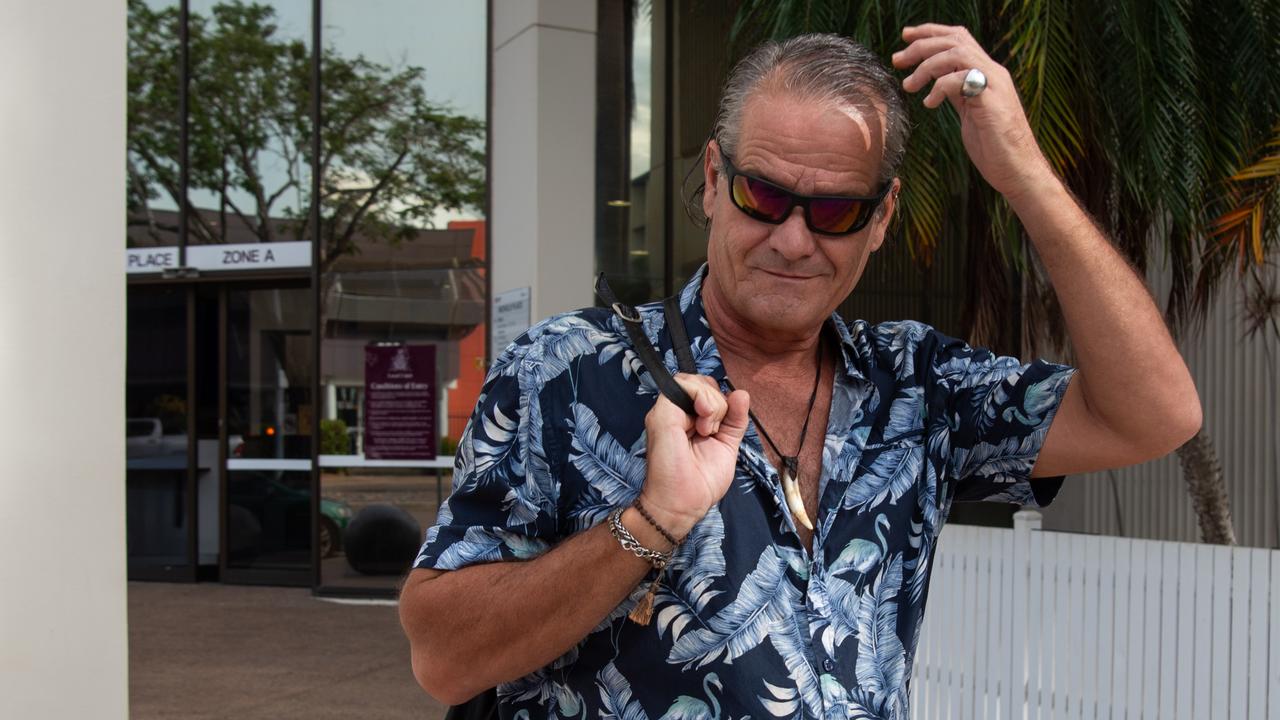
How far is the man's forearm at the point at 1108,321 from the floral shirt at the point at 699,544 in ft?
0.39

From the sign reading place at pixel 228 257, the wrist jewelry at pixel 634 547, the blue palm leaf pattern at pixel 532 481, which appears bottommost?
the wrist jewelry at pixel 634 547

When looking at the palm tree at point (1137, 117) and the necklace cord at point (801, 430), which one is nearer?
the necklace cord at point (801, 430)

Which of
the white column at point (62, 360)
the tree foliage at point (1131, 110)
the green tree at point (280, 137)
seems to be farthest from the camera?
the green tree at point (280, 137)

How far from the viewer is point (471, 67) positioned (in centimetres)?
983

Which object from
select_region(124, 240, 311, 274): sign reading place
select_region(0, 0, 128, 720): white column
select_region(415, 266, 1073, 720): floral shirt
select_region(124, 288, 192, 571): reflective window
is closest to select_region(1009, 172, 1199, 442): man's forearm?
select_region(415, 266, 1073, 720): floral shirt

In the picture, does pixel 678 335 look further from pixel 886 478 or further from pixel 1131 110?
pixel 1131 110

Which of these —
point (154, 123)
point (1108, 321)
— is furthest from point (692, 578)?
point (154, 123)

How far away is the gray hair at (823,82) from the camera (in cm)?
155

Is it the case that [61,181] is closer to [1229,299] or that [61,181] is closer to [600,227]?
[600,227]

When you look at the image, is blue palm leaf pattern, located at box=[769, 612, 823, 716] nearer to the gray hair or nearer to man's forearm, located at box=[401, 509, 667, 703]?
man's forearm, located at box=[401, 509, 667, 703]

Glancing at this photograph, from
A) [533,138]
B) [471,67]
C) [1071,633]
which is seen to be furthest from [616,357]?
[471,67]

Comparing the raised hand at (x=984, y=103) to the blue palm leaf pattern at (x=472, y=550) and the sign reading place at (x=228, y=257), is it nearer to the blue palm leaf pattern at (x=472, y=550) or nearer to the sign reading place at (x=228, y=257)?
the blue palm leaf pattern at (x=472, y=550)

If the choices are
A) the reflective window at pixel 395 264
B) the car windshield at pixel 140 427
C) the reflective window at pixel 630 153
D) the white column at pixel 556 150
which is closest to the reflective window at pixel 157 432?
the car windshield at pixel 140 427

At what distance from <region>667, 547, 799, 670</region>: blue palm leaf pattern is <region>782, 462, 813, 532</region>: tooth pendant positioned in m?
0.07
